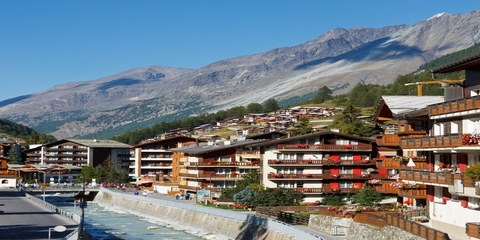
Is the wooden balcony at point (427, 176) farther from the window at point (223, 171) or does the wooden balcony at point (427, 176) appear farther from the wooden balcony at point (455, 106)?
the window at point (223, 171)

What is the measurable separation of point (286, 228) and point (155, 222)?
4256 cm

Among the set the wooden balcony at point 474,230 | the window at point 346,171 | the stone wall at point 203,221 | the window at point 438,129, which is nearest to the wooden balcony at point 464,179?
the wooden balcony at point 474,230

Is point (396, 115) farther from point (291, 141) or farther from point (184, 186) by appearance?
point (184, 186)

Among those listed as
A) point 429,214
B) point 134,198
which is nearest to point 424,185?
point 429,214

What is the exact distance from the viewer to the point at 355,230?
158 feet

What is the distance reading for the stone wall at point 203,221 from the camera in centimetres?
5647

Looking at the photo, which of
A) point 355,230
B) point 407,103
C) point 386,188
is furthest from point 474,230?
point 386,188

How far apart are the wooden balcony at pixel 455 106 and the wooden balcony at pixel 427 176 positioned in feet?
11.5

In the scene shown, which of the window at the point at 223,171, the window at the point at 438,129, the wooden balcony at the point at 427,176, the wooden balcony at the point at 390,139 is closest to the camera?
the wooden balcony at the point at 427,176

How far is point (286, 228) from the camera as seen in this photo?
51.3 m

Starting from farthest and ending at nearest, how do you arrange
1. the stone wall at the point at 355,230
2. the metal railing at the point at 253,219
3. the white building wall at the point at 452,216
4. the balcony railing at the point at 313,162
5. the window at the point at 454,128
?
the balcony railing at the point at 313,162, the metal railing at the point at 253,219, the window at the point at 454,128, the white building wall at the point at 452,216, the stone wall at the point at 355,230

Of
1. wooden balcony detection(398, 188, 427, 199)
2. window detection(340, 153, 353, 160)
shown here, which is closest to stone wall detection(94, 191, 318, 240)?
wooden balcony detection(398, 188, 427, 199)

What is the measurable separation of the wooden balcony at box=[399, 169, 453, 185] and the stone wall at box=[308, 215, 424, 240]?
3774 millimetres

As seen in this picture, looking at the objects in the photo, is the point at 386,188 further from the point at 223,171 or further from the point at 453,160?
the point at 223,171
